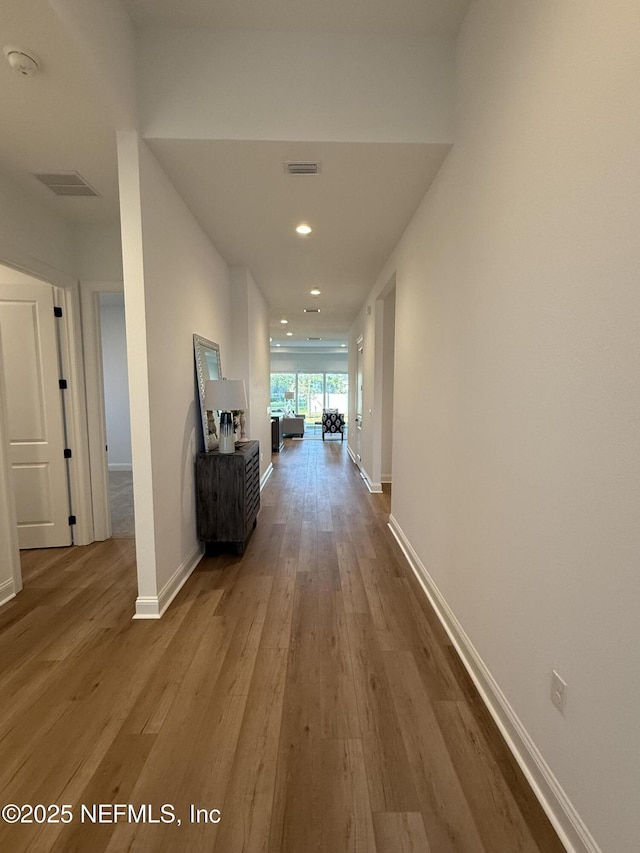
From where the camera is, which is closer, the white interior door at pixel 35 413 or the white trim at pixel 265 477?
the white interior door at pixel 35 413

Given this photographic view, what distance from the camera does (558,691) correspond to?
1.23 metres

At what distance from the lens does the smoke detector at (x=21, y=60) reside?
164 centimetres

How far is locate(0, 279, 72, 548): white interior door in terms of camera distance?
3.25 metres

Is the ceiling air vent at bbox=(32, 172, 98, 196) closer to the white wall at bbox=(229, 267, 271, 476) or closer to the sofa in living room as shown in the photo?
the white wall at bbox=(229, 267, 271, 476)

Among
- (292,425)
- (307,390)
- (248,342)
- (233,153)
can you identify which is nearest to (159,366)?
(233,153)

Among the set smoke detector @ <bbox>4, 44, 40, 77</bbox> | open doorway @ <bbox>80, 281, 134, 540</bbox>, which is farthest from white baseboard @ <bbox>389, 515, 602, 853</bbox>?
smoke detector @ <bbox>4, 44, 40, 77</bbox>

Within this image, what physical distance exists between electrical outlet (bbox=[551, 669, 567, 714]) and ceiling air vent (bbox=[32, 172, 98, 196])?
3788 mm

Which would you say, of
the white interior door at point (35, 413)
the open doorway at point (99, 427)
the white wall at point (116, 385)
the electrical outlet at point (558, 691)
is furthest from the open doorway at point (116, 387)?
the electrical outlet at point (558, 691)

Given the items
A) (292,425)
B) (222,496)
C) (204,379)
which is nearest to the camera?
(222,496)

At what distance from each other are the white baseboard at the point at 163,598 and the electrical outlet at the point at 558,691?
6.98 feet

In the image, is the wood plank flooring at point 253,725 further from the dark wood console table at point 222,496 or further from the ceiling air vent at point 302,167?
the ceiling air vent at point 302,167

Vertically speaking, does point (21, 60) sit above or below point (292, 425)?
above

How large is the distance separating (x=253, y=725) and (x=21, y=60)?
3.09 m

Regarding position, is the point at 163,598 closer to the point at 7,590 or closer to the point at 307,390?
the point at 7,590
